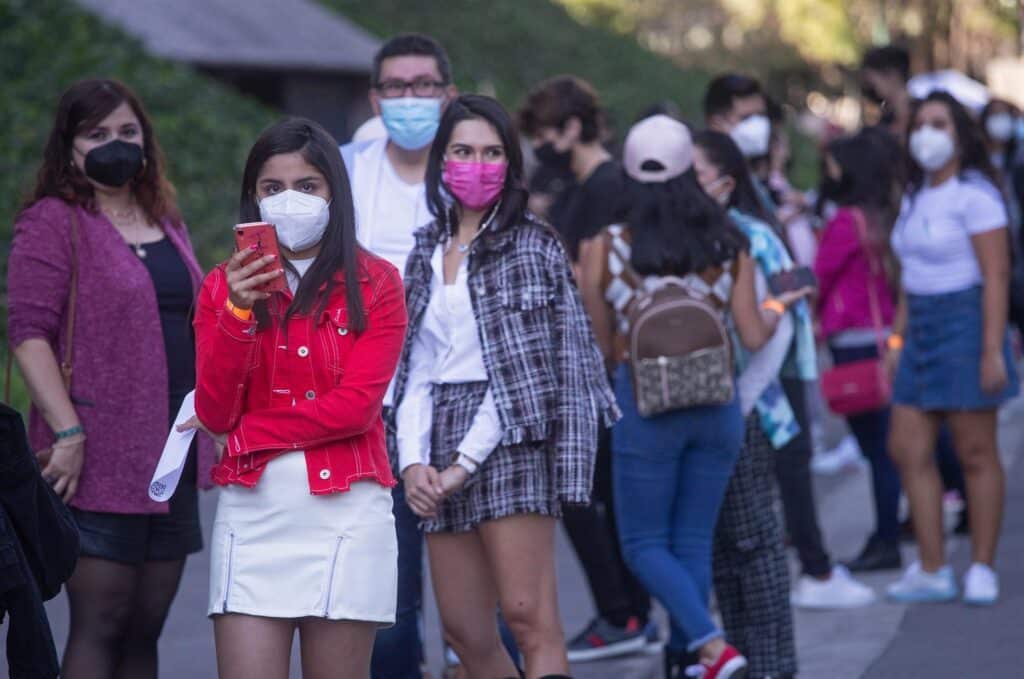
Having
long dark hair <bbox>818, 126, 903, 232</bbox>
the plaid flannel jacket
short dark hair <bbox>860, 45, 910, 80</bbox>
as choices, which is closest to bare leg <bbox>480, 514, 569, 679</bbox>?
the plaid flannel jacket

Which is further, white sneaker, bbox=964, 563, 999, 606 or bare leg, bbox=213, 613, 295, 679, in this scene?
white sneaker, bbox=964, 563, 999, 606

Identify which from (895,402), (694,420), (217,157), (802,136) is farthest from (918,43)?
(694,420)

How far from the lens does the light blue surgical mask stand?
5680 mm

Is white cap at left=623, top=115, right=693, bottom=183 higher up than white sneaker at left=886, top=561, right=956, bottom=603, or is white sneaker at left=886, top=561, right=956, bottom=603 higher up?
white cap at left=623, top=115, right=693, bottom=183

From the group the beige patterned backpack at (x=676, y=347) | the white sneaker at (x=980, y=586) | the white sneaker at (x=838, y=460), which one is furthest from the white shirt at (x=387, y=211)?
the white sneaker at (x=838, y=460)

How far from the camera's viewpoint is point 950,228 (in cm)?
729

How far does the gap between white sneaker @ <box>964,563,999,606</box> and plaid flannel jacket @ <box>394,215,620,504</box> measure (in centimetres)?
312

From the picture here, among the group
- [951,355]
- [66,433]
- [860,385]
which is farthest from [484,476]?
[860,385]

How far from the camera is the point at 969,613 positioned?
7.30 m

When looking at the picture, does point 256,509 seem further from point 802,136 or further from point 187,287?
point 802,136

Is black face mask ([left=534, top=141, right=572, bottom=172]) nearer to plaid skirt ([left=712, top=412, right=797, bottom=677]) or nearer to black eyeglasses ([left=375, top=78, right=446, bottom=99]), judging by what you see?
black eyeglasses ([left=375, top=78, right=446, bottom=99])

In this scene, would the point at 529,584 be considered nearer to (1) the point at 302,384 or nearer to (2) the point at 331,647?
(2) the point at 331,647

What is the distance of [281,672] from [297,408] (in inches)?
24.4

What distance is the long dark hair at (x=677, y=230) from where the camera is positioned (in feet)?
18.2
